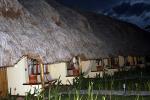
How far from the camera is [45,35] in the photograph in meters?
17.2

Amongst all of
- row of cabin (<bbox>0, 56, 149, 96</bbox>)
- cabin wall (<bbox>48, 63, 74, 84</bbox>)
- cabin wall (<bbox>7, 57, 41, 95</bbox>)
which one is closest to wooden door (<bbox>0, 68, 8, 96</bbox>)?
row of cabin (<bbox>0, 56, 149, 96</bbox>)

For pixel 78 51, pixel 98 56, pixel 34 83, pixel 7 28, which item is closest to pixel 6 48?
pixel 7 28

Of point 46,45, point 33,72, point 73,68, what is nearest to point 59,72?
point 73,68

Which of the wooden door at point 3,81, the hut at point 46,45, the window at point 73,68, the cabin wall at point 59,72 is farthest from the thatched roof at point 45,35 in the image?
the wooden door at point 3,81

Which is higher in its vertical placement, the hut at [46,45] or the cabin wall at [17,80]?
the hut at [46,45]

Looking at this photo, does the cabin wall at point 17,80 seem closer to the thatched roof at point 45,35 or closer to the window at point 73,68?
the thatched roof at point 45,35

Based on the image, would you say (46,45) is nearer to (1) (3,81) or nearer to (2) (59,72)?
(1) (3,81)

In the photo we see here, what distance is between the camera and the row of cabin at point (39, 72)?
53.0 ft

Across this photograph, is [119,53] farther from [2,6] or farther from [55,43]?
[2,6]

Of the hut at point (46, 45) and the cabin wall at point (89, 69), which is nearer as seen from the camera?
the hut at point (46, 45)

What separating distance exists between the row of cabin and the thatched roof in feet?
4.09

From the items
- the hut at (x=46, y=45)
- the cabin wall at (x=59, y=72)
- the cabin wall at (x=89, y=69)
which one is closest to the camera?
the hut at (x=46, y=45)

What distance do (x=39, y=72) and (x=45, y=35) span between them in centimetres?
205

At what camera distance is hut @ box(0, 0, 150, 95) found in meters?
15.2
